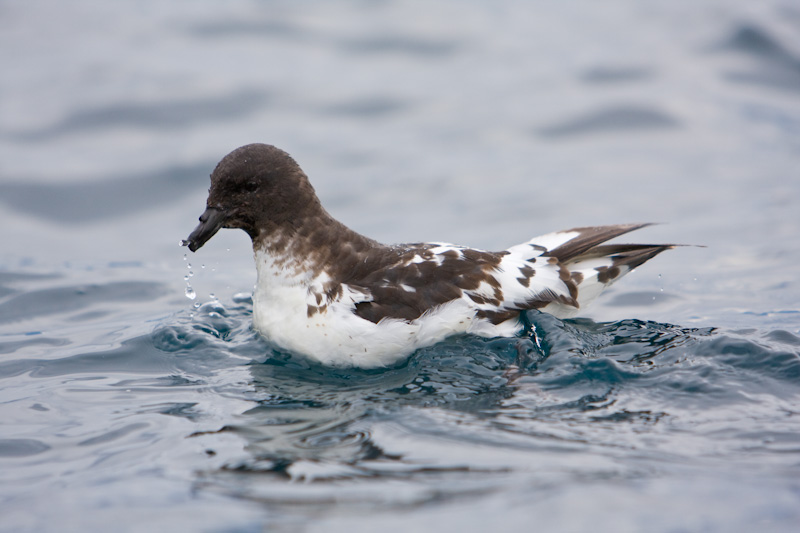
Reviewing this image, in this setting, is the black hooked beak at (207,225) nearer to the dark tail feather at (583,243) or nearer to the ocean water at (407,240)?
the ocean water at (407,240)

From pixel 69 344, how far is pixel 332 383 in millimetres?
3028

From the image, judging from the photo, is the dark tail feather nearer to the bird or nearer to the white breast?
the bird

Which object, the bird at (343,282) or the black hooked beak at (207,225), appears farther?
the black hooked beak at (207,225)

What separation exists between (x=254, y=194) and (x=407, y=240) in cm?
421

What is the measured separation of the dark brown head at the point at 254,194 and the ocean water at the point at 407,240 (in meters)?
1.10

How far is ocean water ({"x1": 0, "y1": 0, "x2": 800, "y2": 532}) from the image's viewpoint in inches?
180

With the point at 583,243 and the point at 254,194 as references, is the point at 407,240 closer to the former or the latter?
the point at 583,243

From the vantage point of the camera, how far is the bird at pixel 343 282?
6.29 meters

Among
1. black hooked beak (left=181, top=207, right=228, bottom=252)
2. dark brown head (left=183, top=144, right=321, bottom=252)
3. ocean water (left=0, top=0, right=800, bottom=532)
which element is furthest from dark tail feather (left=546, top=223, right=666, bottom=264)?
black hooked beak (left=181, top=207, right=228, bottom=252)

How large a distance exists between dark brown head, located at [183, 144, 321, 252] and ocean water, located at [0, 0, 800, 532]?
3.63 ft

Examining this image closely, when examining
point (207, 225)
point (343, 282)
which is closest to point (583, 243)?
point (343, 282)

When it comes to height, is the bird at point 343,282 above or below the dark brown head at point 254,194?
below

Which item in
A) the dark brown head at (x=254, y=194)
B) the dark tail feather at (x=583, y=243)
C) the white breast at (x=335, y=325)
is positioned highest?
the dark brown head at (x=254, y=194)

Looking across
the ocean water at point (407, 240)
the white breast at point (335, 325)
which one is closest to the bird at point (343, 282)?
the white breast at point (335, 325)
